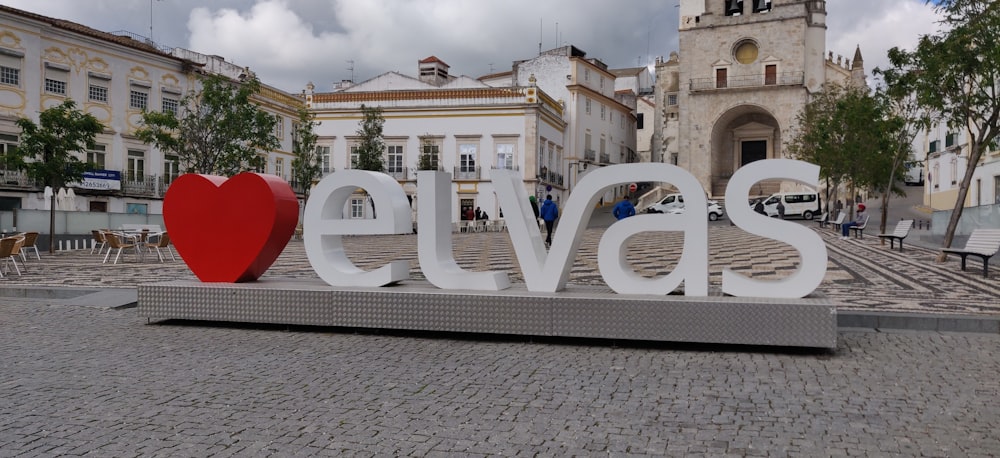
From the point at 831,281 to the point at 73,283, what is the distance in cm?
1098

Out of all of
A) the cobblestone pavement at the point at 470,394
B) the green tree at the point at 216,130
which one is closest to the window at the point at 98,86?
the green tree at the point at 216,130

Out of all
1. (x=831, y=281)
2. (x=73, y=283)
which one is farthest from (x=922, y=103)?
(x=73, y=283)

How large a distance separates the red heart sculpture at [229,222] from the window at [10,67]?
24.5 meters

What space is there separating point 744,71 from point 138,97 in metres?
35.8

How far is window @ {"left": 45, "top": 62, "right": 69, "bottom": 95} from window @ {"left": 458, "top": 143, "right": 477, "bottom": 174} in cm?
1893

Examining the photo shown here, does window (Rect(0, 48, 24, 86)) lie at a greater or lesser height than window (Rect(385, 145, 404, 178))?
greater

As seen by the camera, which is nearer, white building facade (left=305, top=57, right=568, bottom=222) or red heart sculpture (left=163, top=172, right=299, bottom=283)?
red heart sculpture (left=163, top=172, right=299, bottom=283)

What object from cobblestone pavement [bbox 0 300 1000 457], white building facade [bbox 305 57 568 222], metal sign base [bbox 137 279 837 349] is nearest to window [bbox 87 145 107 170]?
white building facade [bbox 305 57 568 222]

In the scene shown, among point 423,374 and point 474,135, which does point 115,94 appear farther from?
point 423,374

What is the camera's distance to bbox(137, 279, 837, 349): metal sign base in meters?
5.97

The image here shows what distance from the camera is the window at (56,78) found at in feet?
94.6

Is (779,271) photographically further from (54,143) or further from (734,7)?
(734,7)

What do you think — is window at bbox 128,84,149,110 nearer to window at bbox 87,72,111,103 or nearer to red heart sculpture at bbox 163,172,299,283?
window at bbox 87,72,111,103

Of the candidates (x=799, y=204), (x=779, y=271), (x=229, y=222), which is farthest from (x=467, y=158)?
(x=229, y=222)
